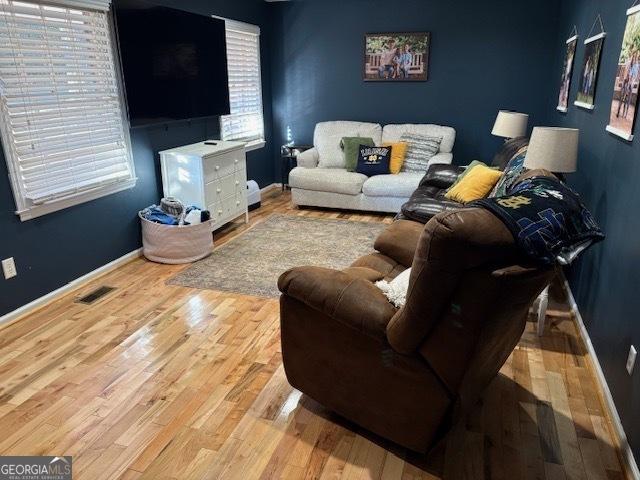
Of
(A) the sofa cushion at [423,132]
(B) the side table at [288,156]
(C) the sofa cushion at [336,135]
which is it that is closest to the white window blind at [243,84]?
(B) the side table at [288,156]

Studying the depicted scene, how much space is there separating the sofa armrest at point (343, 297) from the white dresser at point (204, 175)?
242 cm

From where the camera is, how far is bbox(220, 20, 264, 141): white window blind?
17.2 ft

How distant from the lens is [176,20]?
13.2 ft

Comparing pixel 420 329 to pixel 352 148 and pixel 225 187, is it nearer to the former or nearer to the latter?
pixel 225 187

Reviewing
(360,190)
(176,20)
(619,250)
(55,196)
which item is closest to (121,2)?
(176,20)

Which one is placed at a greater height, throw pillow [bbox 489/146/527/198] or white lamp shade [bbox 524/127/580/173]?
white lamp shade [bbox 524/127/580/173]

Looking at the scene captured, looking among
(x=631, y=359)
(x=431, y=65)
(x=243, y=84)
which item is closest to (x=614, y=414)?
(x=631, y=359)

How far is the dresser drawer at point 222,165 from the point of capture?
4.09m

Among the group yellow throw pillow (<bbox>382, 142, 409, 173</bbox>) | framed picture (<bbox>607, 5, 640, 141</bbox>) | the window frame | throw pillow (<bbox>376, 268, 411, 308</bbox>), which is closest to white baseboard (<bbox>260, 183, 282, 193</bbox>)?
the window frame

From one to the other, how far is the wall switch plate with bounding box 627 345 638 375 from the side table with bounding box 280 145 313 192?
173 inches

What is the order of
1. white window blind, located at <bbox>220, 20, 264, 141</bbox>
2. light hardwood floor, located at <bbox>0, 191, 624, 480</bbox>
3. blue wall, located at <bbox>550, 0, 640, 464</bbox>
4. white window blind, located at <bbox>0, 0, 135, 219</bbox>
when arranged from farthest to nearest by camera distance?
white window blind, located at <bbox>220, 20, 264, 141</bbox>
white window blind, located at <bbox>0, 0, 135, 219</bbox>
blue wall, located at <bbox>550, 0, 640, 464</bbox>
light hardwood floor, located at <bbox>0, 191, 624, 480</bbox>

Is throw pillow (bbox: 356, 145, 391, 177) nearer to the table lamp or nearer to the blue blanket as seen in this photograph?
the table lamp

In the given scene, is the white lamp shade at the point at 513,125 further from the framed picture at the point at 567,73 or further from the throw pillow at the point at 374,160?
the throw pillow at the point at 374,160

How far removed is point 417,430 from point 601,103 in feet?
7.75
